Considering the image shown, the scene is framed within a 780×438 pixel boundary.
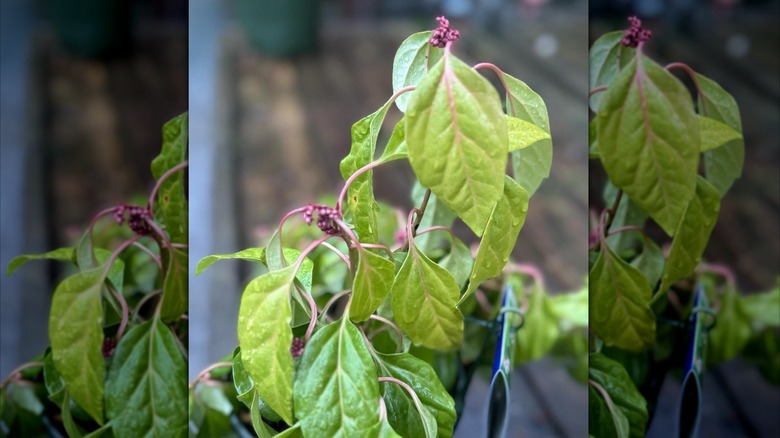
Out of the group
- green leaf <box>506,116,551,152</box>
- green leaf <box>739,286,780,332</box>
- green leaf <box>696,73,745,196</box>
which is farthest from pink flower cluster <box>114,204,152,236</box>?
green leaf <box>739,286,780,332</box>

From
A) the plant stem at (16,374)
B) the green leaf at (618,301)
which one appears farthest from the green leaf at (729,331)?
the plant stem at (16,374)

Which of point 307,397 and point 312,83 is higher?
point 312,83

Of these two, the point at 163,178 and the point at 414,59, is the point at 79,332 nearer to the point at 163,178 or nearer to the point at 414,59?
the point at 163,178

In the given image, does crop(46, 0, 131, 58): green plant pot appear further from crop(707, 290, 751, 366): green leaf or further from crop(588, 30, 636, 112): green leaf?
crop(707, 290, 751, 366): green leaf

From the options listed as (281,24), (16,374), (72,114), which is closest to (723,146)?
(281,24)

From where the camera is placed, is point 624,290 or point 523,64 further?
point 523,64

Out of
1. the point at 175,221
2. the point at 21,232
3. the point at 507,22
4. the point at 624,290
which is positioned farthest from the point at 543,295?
the point at 21,232

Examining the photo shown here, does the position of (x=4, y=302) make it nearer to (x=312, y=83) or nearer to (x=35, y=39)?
(x=35, y=39)
